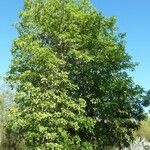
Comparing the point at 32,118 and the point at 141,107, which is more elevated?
the point at 141,107

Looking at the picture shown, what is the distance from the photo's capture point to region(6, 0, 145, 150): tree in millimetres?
40906

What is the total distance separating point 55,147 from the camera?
4003 centimetres

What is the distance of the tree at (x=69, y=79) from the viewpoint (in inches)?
1610

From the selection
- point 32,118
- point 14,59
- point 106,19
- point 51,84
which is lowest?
point 32,118

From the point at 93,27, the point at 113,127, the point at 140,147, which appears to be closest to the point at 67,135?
the point at 113,127

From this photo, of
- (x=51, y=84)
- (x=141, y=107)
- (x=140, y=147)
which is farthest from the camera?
(x=140, y=147)

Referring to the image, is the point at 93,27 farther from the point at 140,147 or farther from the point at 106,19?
the point at 140,147

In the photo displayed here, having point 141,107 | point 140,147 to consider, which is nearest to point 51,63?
point 141,107

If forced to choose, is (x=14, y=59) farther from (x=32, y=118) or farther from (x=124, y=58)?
(x=124, y=58)

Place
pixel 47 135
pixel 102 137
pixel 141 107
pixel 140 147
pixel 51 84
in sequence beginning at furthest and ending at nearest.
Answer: pixel 140 147, pixel 141 107, pixel 102 137, pixel 51 84, pixel 47 135

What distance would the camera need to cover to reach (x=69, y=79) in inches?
1724

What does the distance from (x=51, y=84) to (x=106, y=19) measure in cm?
1009

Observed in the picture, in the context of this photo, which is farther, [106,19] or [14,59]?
[106,19]

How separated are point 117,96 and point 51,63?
8843 millimetres
